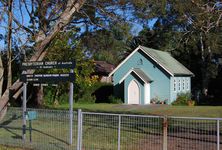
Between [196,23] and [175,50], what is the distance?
39300mm

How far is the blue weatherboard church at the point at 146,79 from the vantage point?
42.6 metres

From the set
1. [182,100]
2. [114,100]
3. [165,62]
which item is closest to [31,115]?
[114,100]

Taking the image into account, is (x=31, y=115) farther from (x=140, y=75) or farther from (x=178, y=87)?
(x=178, y=87)

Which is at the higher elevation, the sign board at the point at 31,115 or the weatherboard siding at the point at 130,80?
the weatherboard siding at the point at 130,80

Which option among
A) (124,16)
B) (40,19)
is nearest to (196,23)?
(124,16)

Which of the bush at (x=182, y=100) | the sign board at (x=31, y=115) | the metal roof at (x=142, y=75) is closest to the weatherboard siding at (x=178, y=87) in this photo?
the bush at (x=182, y=100)

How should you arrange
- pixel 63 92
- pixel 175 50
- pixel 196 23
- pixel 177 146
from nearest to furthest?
pixel 177 146, pixel 196 23, pixel 63 92, pixel 175 50

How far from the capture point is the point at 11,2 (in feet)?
49.9

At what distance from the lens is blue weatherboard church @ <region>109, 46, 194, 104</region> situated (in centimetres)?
4262

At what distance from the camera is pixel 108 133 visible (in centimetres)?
1391

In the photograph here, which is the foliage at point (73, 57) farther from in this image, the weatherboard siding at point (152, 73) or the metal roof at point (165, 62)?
the metal roof at point (165, 62)

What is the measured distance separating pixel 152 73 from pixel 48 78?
1218 inches

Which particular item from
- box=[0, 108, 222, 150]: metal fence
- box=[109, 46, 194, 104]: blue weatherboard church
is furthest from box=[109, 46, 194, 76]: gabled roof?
box=[0, 108, 222, 150]: metal fence

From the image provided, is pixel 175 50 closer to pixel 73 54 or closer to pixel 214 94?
pixel 214 94
